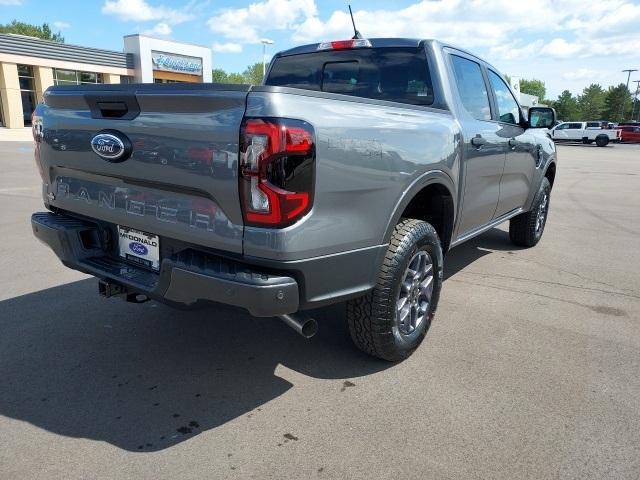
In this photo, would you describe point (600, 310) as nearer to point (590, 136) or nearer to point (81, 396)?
point (81, 396)

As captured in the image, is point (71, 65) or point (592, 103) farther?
point (592, 103)

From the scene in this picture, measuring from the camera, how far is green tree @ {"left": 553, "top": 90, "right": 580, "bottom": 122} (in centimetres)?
9494

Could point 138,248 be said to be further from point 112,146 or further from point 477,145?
point 477,145

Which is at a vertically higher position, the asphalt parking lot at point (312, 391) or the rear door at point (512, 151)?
the rear door at point (512, 151)

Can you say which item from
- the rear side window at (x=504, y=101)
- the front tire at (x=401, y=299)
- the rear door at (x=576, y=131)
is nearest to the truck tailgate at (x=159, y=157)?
the front tire at (x=401, y=299)

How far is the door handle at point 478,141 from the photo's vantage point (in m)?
3.71

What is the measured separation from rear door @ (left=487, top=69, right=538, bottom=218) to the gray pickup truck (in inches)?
37.4

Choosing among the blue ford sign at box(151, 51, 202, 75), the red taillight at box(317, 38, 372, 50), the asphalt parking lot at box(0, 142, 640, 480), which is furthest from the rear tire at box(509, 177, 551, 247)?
the blue ford sign at box(151, 51, 202, 75)

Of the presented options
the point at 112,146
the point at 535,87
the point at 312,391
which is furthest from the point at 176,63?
the point at 535,87

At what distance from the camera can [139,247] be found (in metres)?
2.71

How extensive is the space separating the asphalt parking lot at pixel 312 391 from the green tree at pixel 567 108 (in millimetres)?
98940

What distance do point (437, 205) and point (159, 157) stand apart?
1.91 m

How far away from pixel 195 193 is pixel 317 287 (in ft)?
2.36

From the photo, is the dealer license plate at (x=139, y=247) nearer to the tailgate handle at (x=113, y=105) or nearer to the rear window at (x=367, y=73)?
the tailgate handle at (x=113, y=105)
